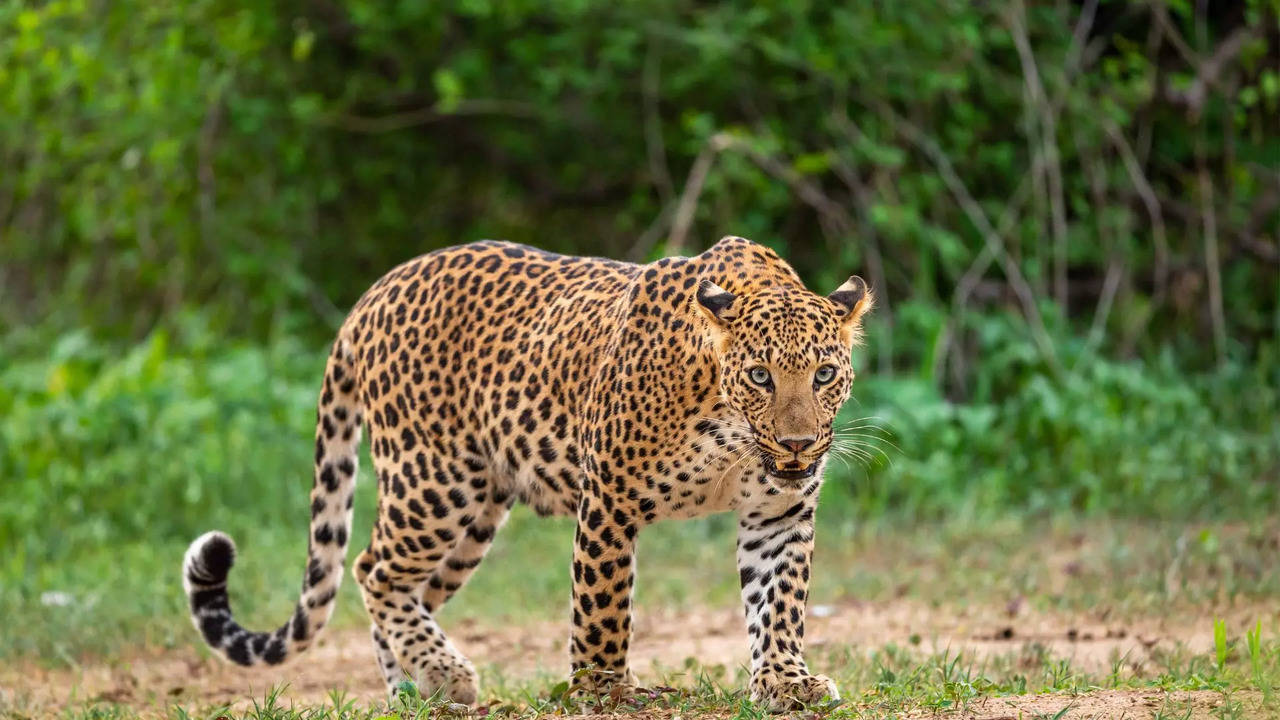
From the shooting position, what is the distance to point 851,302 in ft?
14.8

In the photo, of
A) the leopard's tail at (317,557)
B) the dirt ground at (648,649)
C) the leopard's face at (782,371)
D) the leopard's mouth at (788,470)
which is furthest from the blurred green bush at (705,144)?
the leopard's mouth at (788,470)

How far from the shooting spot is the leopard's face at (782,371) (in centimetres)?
420

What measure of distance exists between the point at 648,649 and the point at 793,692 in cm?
194

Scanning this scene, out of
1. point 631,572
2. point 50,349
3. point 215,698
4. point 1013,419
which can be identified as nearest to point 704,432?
point 631,572

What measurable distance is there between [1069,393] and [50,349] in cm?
700

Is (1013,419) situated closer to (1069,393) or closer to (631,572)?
(1069,393)

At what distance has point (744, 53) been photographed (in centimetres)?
960

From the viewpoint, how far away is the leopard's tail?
17.3ft

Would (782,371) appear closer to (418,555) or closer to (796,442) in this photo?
(796,442)

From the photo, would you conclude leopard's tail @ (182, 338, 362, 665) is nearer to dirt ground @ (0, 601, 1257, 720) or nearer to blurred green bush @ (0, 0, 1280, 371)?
dirt ground @ (0, 601, 1257, 720)

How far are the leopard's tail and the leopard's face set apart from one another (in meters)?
1.74

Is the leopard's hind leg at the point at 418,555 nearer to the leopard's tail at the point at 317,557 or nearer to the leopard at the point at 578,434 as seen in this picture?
the leopard at the point at 578,434

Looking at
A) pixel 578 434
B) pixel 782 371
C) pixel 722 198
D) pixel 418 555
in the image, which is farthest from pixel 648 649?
pixel 722 198

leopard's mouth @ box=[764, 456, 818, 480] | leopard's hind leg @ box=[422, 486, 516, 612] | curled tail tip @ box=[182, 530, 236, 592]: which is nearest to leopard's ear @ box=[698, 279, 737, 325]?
leopard's mouth @ box=[764, 456, 818, 480]
